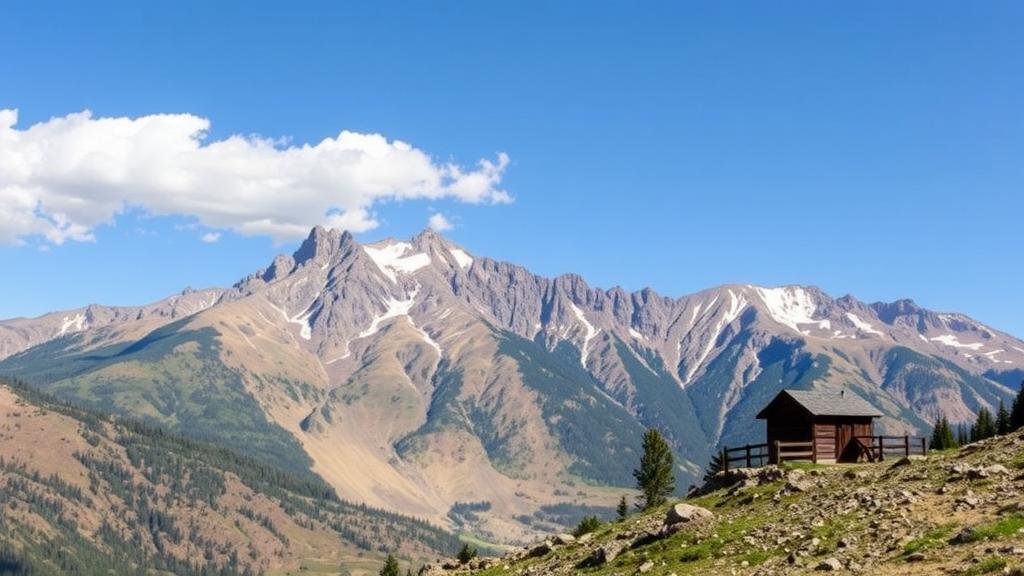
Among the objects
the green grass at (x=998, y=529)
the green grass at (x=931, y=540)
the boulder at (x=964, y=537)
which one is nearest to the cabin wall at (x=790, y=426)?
the green grass at (x=931, y=540)

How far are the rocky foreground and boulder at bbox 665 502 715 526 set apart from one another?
5cm

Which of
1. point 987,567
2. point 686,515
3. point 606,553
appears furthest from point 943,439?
point 987,567

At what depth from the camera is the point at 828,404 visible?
68938mm

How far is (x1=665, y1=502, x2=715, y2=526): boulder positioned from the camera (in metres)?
43.5

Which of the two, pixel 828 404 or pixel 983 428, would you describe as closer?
pixel 828 404

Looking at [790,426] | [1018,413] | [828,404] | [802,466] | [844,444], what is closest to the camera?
[802,466]

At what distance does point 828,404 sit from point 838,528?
34894 millimetres

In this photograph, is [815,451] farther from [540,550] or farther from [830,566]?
[830,566]

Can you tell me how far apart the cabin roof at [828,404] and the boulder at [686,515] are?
25190mm

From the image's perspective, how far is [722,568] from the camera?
3466 cm

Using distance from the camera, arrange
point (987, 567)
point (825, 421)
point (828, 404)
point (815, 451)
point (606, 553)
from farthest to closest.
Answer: point (828, 404), point (825, 421), point (815, 451), point (606, 553), point (987, 567)

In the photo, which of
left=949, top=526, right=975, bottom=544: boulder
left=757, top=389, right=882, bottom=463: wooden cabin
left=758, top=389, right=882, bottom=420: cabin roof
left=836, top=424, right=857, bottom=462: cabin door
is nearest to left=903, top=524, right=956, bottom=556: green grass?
left=949, top=526, right=975, bottom=544: boulder

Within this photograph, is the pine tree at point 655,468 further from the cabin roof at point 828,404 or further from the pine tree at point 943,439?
the pine tree at point 943,439

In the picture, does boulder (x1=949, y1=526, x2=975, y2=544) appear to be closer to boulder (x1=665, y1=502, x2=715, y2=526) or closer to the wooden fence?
boulder (x1=665, y1=502, x2=715, y2=526)
